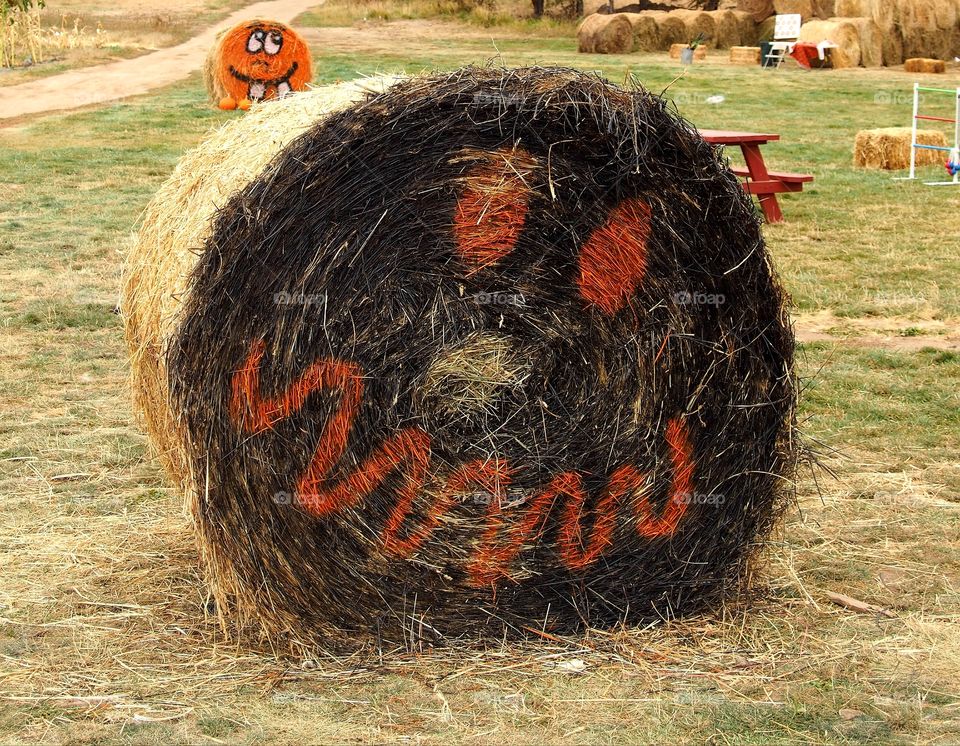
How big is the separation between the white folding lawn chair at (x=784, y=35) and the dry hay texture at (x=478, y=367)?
24817 millimetres

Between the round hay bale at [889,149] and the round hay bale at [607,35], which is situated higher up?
the round hay bale at [607,35]

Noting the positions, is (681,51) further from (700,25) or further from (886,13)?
(886,13)

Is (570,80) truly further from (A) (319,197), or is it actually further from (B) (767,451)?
(B) (767,451)

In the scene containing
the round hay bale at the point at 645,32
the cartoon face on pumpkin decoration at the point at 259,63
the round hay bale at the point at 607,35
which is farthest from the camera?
the round hay bale at the point at 645,32

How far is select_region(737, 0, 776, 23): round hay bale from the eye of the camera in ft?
105

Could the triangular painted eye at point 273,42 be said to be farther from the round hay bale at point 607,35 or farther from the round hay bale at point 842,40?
the round hay bale at point 842,40

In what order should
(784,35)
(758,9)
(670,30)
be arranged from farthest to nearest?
(758,9), (670,30), (784,35)

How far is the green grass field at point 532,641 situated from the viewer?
394cm

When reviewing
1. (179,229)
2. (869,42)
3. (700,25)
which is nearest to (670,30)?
(700,25)

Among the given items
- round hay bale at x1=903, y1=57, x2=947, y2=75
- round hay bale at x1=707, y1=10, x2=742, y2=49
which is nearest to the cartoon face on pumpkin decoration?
round hay bale at x1=903, y1=57, x2=947, y2=75

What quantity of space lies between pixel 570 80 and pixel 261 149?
1155 millimetres

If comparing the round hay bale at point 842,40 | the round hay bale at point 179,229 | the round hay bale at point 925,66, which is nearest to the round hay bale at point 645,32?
the round hay bale at point 842,40

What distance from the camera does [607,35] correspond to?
98.1 ft

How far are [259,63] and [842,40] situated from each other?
551 inches
